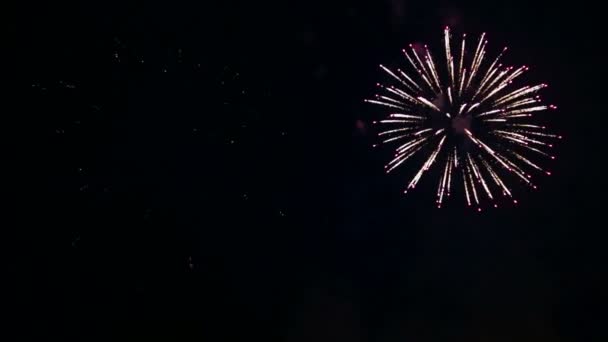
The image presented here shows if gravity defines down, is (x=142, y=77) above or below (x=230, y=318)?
above

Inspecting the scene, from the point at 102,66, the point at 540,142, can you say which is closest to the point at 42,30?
the point at 102,66

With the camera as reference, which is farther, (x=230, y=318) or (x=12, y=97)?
(x=230, y=318)

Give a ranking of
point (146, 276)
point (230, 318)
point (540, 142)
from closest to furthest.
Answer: point (540, 142), point (146, 276), point (230, 318)

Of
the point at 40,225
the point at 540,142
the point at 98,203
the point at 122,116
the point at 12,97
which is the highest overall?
the point at 540,142

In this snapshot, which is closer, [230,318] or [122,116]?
[122,116]

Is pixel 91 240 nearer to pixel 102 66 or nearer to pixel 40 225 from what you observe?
pixel 40 225

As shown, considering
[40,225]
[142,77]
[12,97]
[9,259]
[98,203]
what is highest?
[142,77]

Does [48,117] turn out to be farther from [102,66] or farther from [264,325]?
[264,325]

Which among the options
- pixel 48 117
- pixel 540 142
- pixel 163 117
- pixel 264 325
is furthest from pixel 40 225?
pixel 540 142

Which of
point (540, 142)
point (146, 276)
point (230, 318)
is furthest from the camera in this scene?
point (230, 318)

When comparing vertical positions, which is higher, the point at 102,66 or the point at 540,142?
the point at 540,142
